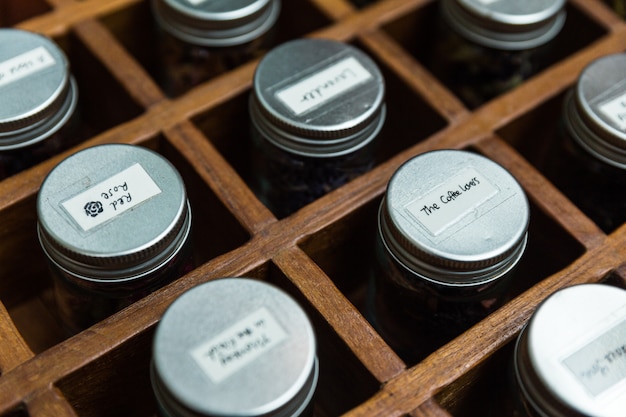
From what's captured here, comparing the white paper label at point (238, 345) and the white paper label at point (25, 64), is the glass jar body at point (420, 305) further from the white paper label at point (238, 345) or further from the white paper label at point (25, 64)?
the white paper label at point (25, 64)

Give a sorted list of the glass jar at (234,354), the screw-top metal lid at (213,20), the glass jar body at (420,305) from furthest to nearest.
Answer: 1. the screw-top metal lid at (213,20)
2. the glass jar body at (420,305)
3. the glass jar at (234,354)

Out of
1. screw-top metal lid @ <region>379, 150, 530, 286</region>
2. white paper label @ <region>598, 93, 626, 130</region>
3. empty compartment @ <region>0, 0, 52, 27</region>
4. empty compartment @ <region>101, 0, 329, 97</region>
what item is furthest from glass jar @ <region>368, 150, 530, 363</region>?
empty compartment @ <region>0, 0, 52, 27</region>

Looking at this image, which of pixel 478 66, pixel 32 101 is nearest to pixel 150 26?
pixel 32 101

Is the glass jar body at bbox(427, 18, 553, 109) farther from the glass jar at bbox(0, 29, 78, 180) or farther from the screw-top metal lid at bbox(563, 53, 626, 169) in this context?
the glass jar at bbox(0, 29, 78, 180)

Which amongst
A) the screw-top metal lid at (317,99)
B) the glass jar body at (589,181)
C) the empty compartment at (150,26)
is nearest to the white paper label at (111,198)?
the screw-top metal lid at (317,99)

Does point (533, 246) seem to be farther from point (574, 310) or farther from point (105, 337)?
point (105, 337)

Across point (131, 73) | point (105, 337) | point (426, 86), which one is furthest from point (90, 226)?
point (426, 86)
